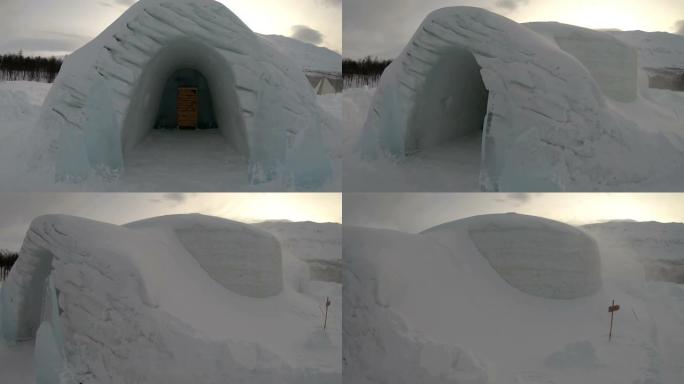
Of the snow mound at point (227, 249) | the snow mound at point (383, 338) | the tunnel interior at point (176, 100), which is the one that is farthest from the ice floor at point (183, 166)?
the snow mound at point (383, 338)

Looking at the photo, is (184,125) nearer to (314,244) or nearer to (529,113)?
(314,244)

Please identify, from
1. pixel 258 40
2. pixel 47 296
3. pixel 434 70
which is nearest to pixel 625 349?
pixel 434 70

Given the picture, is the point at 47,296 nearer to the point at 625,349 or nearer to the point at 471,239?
the point at 471,239

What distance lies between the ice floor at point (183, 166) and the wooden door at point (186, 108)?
873mm

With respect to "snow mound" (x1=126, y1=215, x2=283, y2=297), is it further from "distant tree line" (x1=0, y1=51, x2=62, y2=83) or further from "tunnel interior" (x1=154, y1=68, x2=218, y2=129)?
"distant tree line" (x1=0, y1=51, x2=62, y2=83)

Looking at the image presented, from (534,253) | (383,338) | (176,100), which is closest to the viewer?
(383,338)

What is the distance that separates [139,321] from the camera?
232 inches

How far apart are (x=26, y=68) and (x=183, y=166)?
31.2 feet

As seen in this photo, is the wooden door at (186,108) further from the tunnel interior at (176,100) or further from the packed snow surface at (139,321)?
the packed snow surface at (139,321)

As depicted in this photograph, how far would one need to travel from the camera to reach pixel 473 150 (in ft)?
27.6

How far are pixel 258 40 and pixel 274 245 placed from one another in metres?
3.91

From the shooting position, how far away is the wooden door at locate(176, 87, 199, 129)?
9.96 meters

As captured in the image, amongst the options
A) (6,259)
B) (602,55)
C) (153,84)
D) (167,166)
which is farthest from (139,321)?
(602,55)

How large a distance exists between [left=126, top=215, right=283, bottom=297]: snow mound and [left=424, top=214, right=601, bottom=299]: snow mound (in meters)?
3.17
